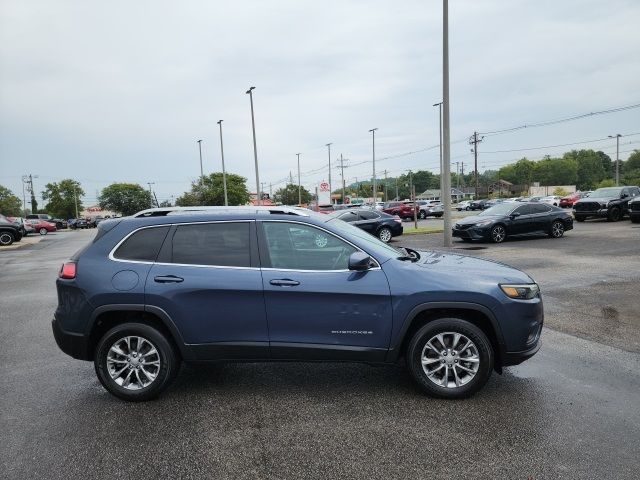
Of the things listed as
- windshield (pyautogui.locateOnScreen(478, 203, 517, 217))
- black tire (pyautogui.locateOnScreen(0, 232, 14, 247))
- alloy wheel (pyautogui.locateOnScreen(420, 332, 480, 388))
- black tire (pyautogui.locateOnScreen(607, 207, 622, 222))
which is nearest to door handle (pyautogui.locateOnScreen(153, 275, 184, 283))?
alloy wheel (pyautogui.locateOnScreen(420, 332, 480, 388))

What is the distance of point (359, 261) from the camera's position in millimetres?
4070

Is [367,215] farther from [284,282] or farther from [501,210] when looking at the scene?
[284,282]

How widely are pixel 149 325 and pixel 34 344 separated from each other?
285 centimetres

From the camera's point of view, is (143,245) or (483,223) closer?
(143,245)

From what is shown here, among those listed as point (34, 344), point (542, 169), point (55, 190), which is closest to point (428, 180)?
point (542, 169)

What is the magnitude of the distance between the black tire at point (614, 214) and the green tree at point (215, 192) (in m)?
56.9

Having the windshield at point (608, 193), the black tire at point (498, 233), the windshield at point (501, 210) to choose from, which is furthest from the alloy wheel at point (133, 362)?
the windshield at point (608, 193)

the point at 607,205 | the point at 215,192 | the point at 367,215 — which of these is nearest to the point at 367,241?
the point at 367,215

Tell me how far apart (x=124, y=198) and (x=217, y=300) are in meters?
120

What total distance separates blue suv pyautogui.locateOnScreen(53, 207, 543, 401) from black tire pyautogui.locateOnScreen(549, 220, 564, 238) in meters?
15.4

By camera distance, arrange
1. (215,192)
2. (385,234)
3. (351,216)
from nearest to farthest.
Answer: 1. (351,216)
2. (385,234)
3. (215,192)

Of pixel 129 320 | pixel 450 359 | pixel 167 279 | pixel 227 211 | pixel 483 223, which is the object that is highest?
pixel 227 211

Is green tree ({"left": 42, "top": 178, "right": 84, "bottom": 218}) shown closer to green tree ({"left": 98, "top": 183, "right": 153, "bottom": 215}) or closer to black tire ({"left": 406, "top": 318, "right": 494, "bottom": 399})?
green tree ({"left": 98, "top": 183, "right": 153, "bottom": 215})

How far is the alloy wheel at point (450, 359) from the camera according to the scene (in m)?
4.18
